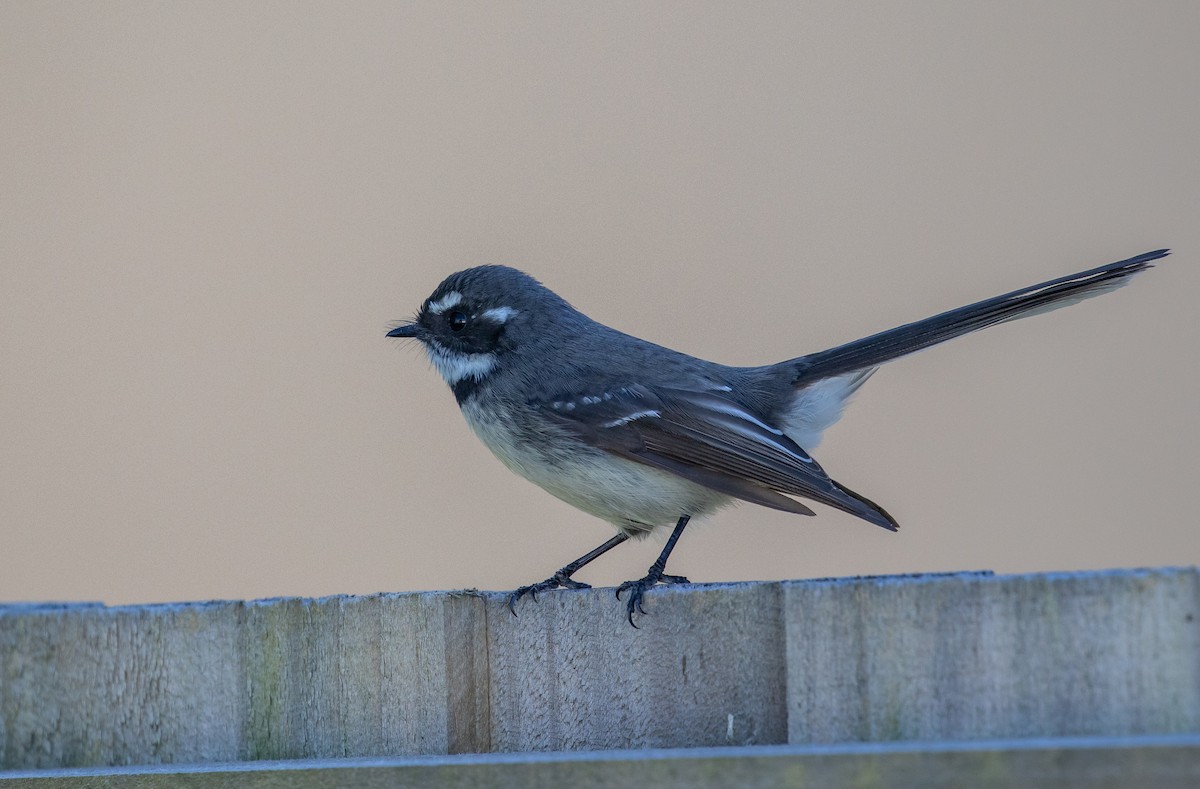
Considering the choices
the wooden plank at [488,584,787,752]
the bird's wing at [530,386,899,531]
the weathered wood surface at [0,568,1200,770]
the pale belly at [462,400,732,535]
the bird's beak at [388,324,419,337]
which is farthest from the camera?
the bird's beak at [388,324,419,337]

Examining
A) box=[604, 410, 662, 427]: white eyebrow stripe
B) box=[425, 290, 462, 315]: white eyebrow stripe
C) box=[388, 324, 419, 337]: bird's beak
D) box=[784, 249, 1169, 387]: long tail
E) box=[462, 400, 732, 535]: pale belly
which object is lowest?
box=[462, 400, 732, 535]: pale belly

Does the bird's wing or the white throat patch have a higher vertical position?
the white throat patch

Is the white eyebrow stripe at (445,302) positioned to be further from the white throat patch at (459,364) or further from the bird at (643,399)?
the white throat patch at (459,364)

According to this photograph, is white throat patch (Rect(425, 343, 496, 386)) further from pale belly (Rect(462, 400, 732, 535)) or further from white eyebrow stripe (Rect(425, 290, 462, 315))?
pale belly (Rect(462, 400, 732, 535))

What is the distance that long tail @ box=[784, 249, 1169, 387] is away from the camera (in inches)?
199

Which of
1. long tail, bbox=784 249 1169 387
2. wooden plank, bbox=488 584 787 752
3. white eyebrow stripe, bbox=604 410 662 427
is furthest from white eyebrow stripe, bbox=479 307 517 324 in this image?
wooden plank, bbox=488 584 787 752

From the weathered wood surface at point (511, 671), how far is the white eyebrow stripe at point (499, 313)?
285 centimetres

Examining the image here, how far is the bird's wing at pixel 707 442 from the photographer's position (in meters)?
5.13

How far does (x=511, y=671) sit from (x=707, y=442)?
7.28ft

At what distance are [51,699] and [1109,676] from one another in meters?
2.39

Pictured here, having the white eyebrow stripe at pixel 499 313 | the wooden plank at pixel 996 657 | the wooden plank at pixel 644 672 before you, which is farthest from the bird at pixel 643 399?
the wooden plank at pixel 996 657

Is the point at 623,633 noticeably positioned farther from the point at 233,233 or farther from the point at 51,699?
the point at 233,233

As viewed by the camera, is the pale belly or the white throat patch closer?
the pale belly

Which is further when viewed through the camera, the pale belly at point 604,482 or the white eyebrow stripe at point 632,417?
the white eyebrow stripe at point 632,417
